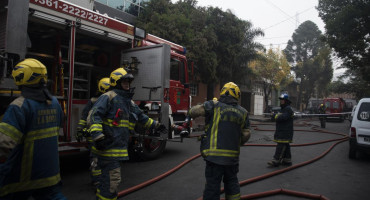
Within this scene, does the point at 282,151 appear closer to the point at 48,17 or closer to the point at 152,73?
the point at 152,73

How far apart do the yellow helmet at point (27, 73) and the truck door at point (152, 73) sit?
3809 millimetres

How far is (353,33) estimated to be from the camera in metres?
16.1

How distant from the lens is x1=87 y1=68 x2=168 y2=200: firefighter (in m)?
Result: 2.89

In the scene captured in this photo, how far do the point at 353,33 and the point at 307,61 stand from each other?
100ft

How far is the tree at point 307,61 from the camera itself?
4341cm

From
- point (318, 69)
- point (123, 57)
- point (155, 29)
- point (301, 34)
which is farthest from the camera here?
point (301, 34)

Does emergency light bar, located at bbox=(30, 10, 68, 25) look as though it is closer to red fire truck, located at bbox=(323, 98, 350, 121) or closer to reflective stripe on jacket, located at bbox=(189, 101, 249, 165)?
reflective stripe on jacket, located at bbox=(189, 101, 249, 165)

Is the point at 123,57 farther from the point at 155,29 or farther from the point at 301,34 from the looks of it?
the point at 301,34

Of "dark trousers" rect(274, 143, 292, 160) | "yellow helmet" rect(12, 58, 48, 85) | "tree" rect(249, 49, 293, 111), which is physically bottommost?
"dark trousers" rect(274, 143, 292, 160)

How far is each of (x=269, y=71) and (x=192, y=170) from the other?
91.7 ft

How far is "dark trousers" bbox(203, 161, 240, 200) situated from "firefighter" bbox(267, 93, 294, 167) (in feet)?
11.1

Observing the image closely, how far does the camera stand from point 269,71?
103ft

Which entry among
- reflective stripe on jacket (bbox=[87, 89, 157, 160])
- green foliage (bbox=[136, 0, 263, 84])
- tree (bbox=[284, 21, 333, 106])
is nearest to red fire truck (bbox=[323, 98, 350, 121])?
green foliage (bbox=[136, 0, 263, 84])

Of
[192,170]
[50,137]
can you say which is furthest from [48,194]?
[192,170]
